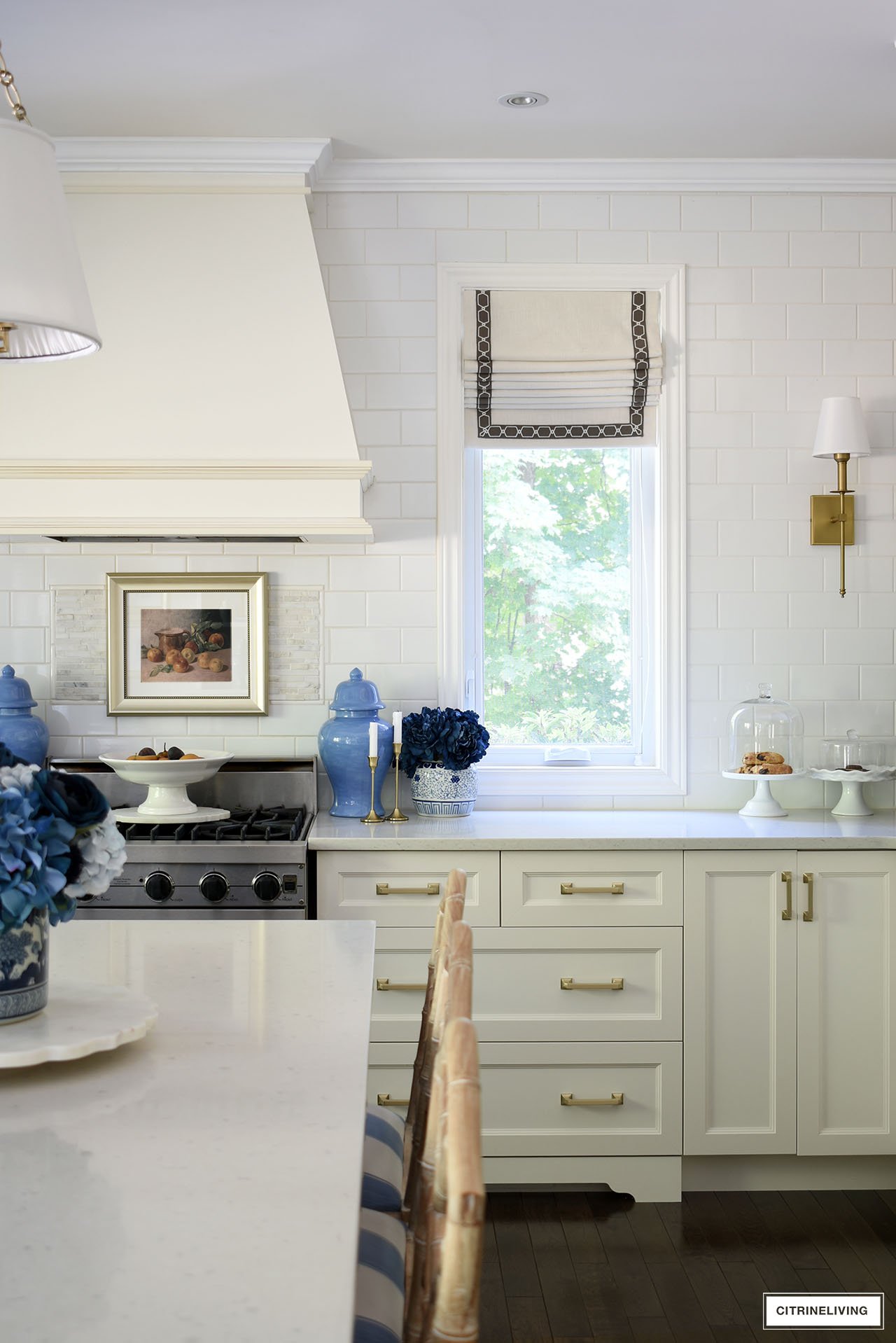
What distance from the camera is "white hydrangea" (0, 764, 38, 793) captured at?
4.57 ft

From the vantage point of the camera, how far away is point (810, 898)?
3066 millimetres

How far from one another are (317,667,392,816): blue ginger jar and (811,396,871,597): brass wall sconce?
1.47 m

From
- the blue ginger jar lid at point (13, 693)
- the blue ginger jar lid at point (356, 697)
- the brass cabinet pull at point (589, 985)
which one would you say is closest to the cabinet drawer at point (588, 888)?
the brass cabinet pull at point (589, 985)

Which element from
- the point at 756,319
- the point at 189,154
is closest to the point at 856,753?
the point at 756,319

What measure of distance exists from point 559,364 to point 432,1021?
2.41m

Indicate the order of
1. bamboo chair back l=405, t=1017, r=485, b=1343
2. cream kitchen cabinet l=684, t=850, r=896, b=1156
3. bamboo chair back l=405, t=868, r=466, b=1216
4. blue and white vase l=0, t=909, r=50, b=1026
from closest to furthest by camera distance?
bamboo chair back l=405, t=1017, r=485, b=1343 → blue and white vase l=0, t=909, r=50, b=1026 → bamboo chair back l=405, t=868, r=466, b=1216 → cream kitchen cabinet l=684, t=850, r=896, b=1156

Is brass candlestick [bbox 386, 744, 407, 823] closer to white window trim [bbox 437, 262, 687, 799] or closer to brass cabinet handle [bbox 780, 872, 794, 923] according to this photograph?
white window trim [bbox 437, 262, 687, 799]

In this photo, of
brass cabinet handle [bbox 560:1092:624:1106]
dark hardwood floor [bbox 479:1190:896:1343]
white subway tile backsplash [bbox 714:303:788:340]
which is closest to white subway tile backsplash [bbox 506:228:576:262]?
white subway tile backsplash [bbox 714:303:788:340]

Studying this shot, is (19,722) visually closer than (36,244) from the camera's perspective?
No

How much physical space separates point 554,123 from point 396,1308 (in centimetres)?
297

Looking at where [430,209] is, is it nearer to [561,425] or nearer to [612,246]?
[612,246]

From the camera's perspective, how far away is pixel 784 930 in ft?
10.1

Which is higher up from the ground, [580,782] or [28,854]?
[28,854]

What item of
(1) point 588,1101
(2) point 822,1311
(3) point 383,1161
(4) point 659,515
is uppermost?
(4) point 659,515
